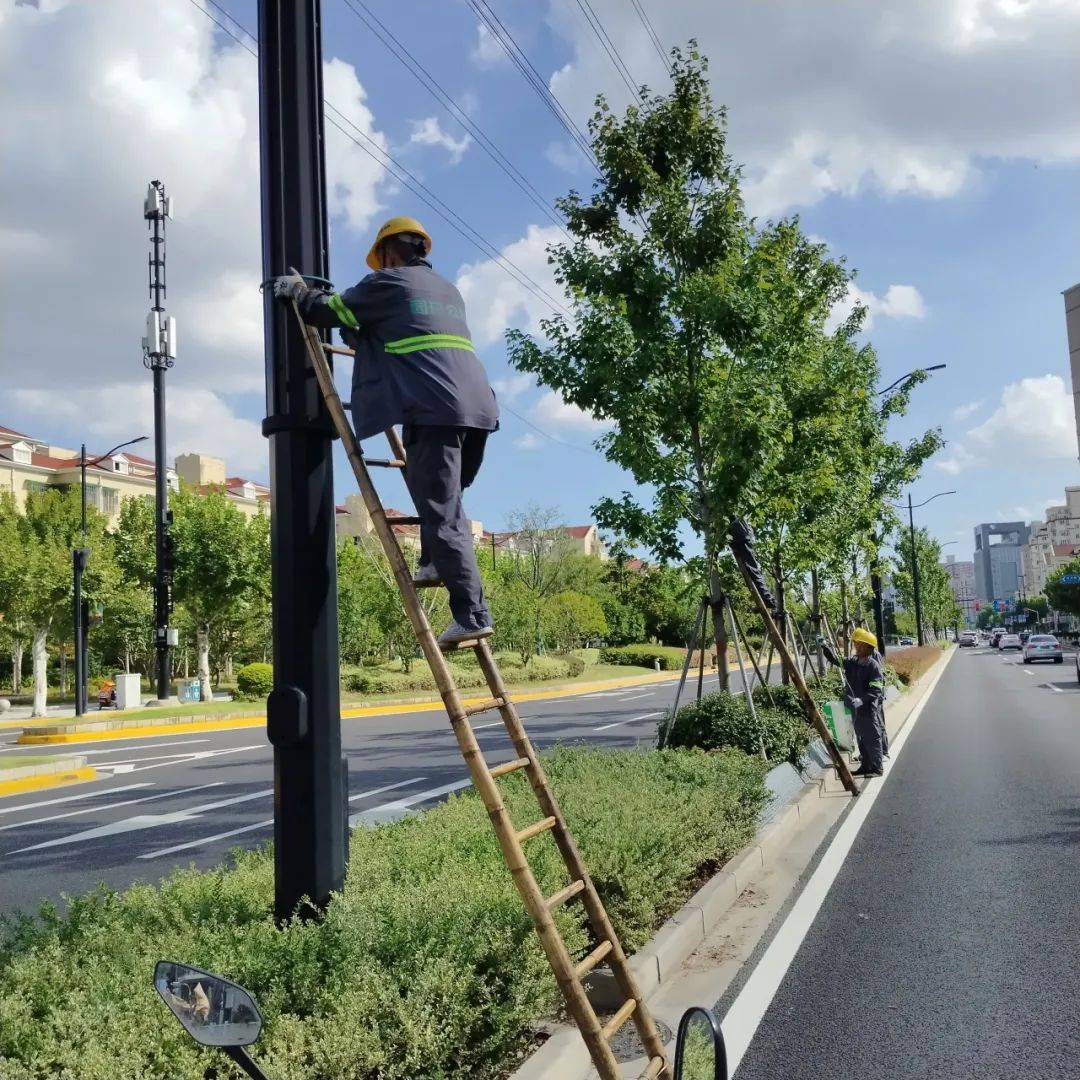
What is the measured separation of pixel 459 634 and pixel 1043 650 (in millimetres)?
56448

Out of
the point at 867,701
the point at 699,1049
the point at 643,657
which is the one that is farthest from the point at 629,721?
the point at 643,657

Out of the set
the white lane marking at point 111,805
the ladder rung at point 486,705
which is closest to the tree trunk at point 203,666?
the white lane marking at point 111,805

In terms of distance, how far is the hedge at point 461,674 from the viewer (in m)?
37.4

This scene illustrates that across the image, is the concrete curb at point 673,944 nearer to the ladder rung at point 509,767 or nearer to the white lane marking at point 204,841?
the ladder rung at point 509,767

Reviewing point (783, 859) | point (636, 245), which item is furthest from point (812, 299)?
point (783, 859)

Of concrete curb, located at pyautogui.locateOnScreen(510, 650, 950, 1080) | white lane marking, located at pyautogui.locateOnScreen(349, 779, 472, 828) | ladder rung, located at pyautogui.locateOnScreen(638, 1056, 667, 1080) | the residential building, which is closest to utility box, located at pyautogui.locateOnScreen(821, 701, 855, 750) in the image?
concrete curb, located at pyautogui.locateOnScreen(510, 650, 950, 1080)

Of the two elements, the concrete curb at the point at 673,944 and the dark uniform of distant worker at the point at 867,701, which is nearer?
the concrete curb at the point at 673,944

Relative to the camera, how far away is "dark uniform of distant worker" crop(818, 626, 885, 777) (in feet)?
40.4

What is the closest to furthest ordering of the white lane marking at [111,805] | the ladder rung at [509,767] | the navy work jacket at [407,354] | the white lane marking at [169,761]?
1. the ladder rung at [509,767]
2. the navy work jacket at [407,354]
3. the white lane marking at [111,805]
4. the white lane marking at [169,761]

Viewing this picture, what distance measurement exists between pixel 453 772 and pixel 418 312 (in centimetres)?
1130

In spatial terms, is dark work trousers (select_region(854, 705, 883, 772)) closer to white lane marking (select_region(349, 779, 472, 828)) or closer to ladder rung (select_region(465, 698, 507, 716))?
white lane marking (select_region(349, 779, 472, 828))

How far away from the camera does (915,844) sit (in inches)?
326

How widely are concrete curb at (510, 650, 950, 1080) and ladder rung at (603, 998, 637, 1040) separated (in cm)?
40

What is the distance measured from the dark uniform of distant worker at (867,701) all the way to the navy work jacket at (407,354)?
951 centimetres
